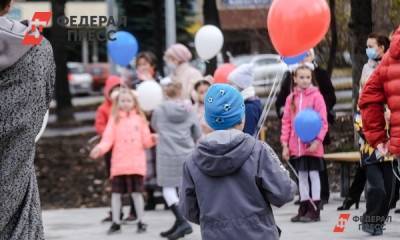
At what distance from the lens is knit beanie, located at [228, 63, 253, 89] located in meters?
10.5

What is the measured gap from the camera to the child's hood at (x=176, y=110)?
11.0 meters

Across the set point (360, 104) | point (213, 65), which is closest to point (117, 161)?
point (360, 104)

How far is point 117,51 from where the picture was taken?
1327 centimetres

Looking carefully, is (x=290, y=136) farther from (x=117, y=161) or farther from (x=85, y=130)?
(x=85, y=130)

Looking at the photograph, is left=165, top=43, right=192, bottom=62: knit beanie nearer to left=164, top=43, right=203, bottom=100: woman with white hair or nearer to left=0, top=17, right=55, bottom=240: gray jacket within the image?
left=164, top=43, right=203, bottom=100: woman with white hair

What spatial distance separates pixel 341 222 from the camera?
1103 centimetres

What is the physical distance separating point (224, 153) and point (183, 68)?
698 centimetres

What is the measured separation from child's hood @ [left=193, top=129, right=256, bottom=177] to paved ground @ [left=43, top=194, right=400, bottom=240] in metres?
4.22

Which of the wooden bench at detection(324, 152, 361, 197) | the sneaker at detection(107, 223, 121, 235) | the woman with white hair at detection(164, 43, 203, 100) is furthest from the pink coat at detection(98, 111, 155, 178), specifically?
the wooden bench at detection(324, 152, 361, 197)

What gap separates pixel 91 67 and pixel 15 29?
4369 cm

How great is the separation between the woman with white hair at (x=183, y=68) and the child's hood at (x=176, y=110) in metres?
1.49

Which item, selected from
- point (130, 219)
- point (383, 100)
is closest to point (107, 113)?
point (130, 219)

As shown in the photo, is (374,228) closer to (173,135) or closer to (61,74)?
(173,135)

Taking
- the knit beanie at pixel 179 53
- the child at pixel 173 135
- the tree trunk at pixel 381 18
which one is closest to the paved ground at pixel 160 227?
the child at pixel 173 135
